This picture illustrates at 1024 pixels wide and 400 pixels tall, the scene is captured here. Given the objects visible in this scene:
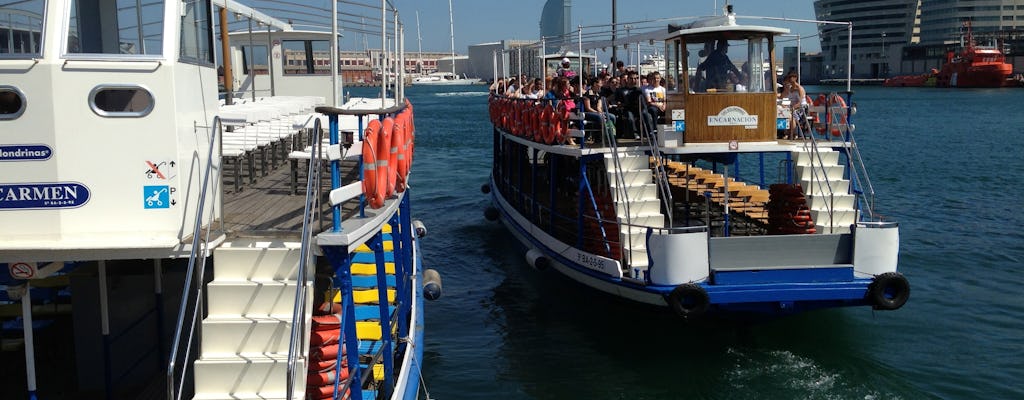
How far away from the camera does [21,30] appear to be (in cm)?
710

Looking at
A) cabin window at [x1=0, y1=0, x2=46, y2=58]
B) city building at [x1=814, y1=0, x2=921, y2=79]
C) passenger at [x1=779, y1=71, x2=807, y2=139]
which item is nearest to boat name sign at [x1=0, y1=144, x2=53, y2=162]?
cabin window at [x1=0, y1=0, x2=46, y2=58]

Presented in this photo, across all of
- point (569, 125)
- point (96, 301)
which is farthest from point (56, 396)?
point (569, 125)

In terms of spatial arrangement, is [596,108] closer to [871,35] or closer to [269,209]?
[269,209]

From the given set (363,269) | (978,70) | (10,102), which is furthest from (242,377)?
(978,70)

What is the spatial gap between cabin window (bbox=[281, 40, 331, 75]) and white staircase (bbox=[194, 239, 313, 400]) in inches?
663

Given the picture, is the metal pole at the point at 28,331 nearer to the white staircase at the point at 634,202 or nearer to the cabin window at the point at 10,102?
the cabin window at the point at 10,102

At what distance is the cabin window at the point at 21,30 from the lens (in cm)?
707

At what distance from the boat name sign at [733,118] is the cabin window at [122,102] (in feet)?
32.6

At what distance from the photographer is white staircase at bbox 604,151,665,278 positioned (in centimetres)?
1494

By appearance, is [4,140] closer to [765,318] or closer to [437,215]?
[765,318]

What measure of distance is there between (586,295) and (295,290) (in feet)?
34.8

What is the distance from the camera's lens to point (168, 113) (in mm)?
7285

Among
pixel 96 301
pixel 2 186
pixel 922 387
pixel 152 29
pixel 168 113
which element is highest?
pixel 152 29

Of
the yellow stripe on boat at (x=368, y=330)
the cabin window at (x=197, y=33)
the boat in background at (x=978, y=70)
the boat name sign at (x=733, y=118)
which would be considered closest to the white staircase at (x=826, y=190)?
the boat name sign at (x=733, y=118)
